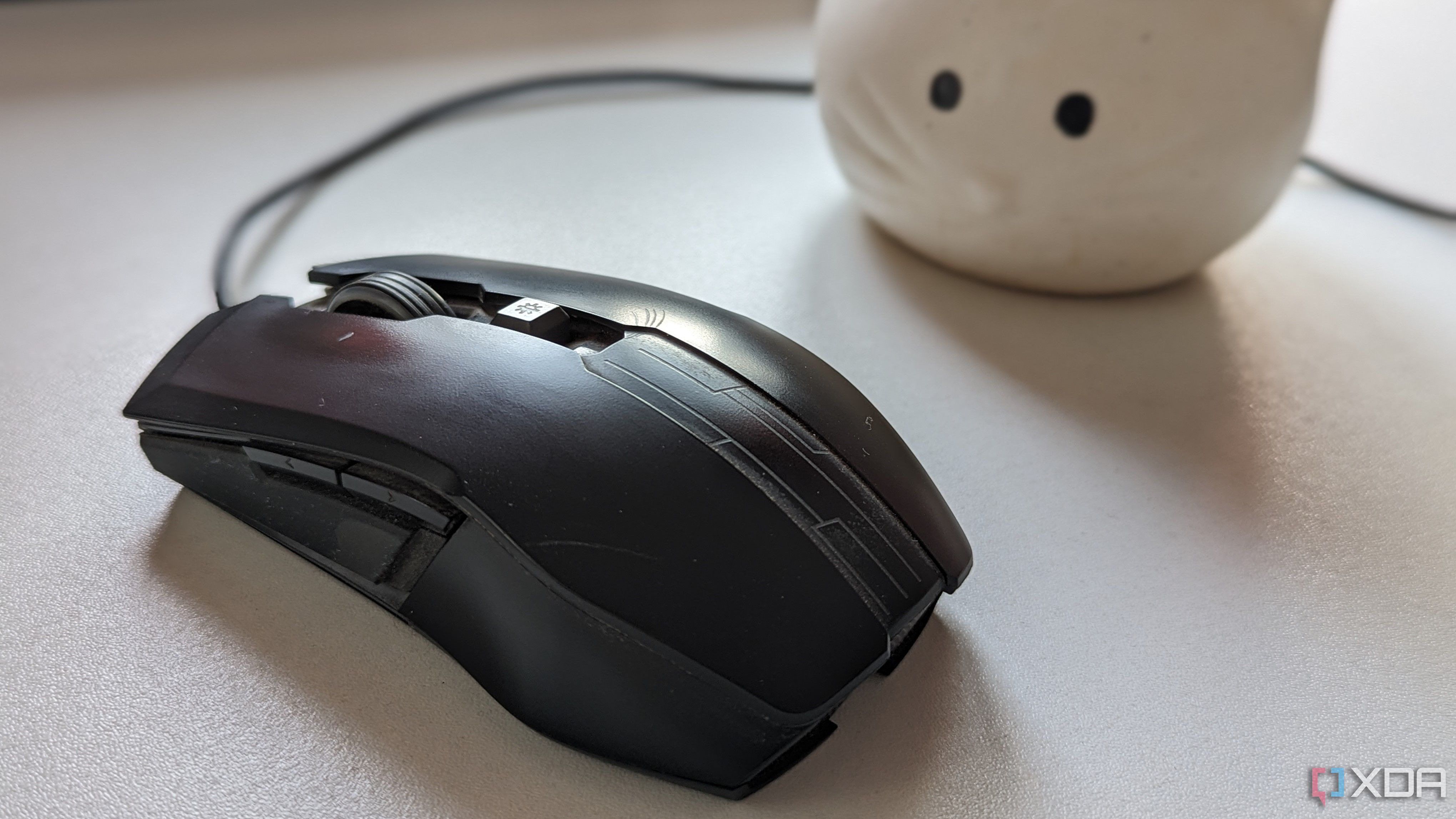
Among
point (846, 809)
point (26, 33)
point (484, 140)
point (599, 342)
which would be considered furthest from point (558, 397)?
point (26, 33)

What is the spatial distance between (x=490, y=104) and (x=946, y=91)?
51 cm

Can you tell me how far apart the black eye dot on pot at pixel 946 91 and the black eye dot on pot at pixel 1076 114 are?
57 millimetres

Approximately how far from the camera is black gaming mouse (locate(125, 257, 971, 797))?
0.33 m

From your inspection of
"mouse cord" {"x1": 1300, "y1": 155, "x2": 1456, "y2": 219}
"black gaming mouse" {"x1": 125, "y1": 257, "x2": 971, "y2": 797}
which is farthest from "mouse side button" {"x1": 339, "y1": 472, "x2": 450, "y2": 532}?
"mouse cord" {"x1": 1300, "y1": 155, "x2": 1456, "y2": 219}

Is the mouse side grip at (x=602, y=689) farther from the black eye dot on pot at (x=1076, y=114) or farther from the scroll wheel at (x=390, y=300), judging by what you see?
the black eye dot on pot at (x=1076, y=114)

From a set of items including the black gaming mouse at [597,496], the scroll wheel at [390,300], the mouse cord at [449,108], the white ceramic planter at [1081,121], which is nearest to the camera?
the black gaming mouse at [597,496]

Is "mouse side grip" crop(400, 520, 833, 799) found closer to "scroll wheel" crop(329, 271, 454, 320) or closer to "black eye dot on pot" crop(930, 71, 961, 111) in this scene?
"scroll wheel" crop(329, 271, 454, 320)

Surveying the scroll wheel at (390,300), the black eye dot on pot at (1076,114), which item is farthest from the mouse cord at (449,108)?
the black eye dot on pot at (1076,114)

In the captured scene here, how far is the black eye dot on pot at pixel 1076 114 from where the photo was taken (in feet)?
1.86

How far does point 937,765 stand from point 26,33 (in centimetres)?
117

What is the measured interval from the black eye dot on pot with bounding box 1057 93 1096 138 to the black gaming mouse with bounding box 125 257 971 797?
247 mm

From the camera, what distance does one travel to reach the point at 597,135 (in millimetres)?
906

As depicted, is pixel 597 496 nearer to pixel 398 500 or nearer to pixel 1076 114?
pixel 398 500

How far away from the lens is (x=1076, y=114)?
57 centimetres
